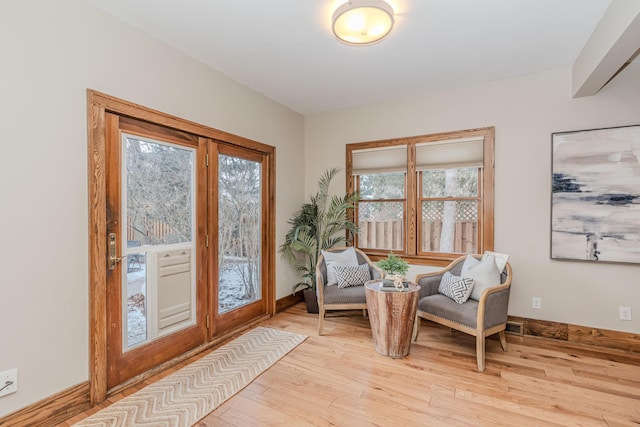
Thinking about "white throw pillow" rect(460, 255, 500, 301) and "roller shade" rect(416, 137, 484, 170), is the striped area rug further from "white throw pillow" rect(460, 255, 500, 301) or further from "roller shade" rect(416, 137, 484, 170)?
"roller shade" rect(416, 137, 484, 170)

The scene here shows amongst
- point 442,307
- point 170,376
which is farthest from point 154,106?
point 442,307

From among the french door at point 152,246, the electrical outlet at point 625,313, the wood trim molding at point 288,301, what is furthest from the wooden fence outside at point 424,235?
the french door at point 152,246

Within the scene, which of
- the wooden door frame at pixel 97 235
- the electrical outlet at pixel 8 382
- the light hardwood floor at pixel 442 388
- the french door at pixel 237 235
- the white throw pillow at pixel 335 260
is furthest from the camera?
the white throw pillow at pixel 335 260

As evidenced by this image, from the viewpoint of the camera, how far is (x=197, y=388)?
2205 mm

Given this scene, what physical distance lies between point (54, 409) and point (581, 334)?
436 centimetres

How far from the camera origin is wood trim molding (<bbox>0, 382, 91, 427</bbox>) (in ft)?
5.58

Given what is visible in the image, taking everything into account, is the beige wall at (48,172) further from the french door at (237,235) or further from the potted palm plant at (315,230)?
the potted palm plant at (315,230)

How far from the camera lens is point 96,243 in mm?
2039

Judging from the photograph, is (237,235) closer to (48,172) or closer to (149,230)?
(149,230)

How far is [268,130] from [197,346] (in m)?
2.53

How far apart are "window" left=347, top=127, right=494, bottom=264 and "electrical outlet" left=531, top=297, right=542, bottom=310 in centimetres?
69

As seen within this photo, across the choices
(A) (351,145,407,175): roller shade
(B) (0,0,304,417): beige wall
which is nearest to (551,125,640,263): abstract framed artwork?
(A) (351,145,407,175): roller shade

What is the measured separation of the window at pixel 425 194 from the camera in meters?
3.41

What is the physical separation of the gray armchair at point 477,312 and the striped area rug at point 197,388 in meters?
1.35
